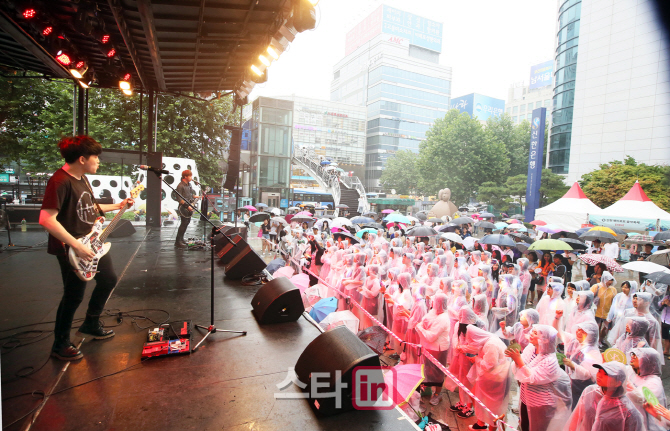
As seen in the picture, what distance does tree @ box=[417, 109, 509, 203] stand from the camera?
26734 millimetres

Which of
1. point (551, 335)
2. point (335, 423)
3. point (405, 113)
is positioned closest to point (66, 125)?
point (335, 423)

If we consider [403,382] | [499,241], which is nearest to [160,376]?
[403,382]

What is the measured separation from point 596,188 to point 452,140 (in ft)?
33.6

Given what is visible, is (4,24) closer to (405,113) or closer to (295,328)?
(295,328)

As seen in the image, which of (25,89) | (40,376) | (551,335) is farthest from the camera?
(25,89)

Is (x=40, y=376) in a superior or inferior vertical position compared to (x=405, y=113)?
inferior

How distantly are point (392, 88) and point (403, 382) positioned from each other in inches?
2482

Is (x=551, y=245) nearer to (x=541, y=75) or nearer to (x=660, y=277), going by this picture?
(x=660, y=277)

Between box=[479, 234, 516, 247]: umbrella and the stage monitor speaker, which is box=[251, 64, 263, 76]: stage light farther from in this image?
box=[479, 234, 516, 247]: umbrella

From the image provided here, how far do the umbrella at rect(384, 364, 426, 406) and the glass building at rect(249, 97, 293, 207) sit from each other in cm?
2904

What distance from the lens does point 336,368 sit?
2201mm

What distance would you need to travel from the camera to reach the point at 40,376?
2500mm

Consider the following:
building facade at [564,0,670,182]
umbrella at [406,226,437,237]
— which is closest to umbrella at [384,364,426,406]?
umbrella at [406,226,437,237]

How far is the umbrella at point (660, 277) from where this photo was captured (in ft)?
16.8
